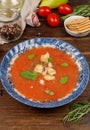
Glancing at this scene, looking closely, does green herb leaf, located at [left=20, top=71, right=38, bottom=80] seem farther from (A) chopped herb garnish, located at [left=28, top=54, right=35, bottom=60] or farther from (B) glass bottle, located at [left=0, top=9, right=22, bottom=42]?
(B) glass bottle, located at [left=0, top=9, right=22, bottom=42]

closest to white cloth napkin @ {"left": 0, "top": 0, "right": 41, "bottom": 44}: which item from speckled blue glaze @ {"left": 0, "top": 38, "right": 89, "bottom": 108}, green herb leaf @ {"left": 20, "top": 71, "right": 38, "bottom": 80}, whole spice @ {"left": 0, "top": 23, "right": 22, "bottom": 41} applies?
whole spice @ {"left": 0, "top": 23, "right": 22, "bottom": 41}

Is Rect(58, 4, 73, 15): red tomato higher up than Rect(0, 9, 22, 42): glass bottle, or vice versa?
Rect(0, 9, 22, 42): glass bottle

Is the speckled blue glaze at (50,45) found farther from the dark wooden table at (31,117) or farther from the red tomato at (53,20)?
the red tomato at (53,20)

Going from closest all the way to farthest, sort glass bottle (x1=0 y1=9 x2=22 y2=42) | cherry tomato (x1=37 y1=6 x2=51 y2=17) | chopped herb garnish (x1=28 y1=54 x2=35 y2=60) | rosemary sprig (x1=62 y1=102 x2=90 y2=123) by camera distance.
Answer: rosemary sprig (x1=62 y1=102 x2=90 y2=123) < chopped herb garnish (x1=28 y1=54 x2=35 y2=60) < glass bottle (x1=0 y1=9 x2=22 y2=42) < cherry tomato (x1=37 y1=6 x2=51 y2=17)

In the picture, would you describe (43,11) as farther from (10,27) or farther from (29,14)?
(10,27)

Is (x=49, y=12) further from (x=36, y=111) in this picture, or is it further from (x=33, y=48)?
(x=36, y=111)

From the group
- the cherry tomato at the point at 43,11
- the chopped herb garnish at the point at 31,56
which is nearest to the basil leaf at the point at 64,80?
the chopped herb garnish at the point at 31,56

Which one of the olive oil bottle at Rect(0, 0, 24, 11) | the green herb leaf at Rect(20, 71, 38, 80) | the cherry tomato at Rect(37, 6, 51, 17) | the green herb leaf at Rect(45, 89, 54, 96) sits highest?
the olive oil bottle at Rect(0, 0, 24, 11)
